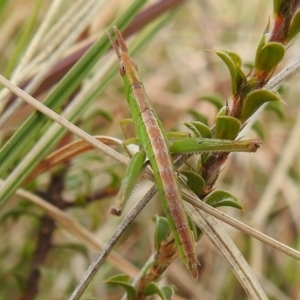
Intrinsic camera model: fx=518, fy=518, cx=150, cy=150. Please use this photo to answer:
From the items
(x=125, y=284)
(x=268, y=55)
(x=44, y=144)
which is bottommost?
(x=125, y=284)

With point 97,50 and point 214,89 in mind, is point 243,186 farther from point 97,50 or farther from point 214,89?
point 97,50

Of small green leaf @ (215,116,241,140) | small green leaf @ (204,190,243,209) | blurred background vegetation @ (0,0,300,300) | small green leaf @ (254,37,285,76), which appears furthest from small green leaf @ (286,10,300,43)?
blurred background vegetation @ (0,0,300,300)

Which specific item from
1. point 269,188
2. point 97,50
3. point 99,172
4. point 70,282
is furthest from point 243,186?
point 97,50

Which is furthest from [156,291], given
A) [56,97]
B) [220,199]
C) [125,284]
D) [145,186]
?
[145,186]

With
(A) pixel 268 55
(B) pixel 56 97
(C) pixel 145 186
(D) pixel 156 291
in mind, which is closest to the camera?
(A) pixel 268 55

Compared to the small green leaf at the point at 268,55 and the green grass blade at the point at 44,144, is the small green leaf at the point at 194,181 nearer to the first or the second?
the small green leaf at the point at 268,55

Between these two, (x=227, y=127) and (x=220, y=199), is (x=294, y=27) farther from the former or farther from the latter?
(x=220, y=199)
